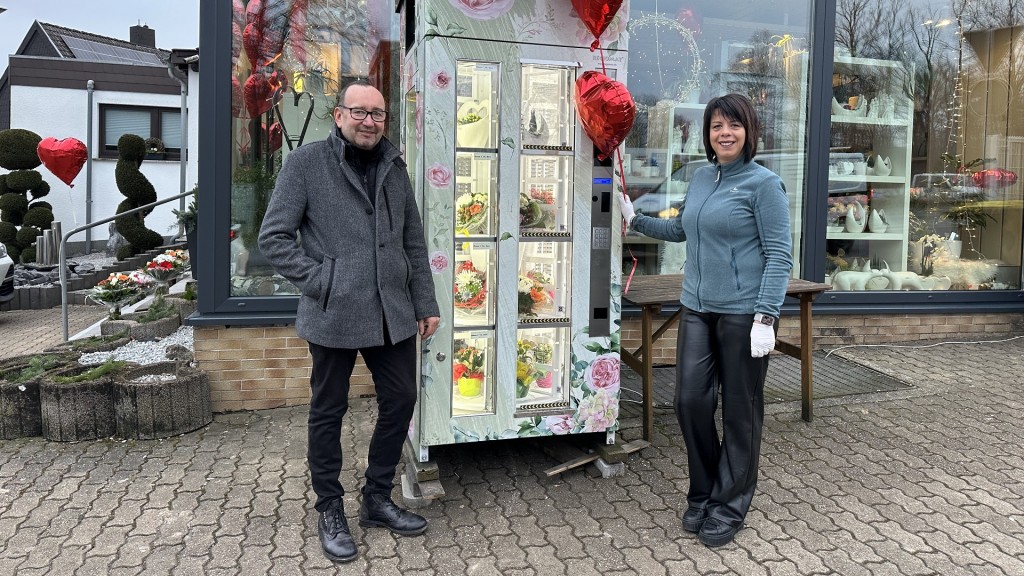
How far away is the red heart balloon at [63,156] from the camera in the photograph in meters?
10.2

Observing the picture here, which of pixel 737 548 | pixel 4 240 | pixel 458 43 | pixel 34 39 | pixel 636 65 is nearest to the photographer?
pixel 737 548

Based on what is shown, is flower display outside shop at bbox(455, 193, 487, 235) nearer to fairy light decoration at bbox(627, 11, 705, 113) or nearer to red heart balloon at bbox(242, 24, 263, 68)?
red heart balloon at bbox(242, 24, 263, 68)

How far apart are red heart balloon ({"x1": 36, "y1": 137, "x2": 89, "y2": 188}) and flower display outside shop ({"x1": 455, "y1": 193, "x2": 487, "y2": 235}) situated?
9.24 meters

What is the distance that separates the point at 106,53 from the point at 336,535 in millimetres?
23561

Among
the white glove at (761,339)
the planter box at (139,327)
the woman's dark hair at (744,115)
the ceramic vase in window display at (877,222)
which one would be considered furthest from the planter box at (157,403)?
the ceramic vase in window display at (877,222)

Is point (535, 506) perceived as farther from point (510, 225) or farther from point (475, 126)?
point (475, 126)

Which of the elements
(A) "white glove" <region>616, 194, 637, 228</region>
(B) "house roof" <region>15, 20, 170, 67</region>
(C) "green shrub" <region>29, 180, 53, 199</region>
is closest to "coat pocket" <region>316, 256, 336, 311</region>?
(A) "white glove" <region>616, 194, 637, 228</region>

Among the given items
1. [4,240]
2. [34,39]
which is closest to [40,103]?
[4,240]

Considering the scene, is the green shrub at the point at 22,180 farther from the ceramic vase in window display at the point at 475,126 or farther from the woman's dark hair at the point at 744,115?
the woman's dark hair at the point at 744,115

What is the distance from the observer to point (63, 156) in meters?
10.3

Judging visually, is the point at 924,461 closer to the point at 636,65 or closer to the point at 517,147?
the point at 517,147

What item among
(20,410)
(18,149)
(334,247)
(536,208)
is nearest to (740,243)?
(536,208)

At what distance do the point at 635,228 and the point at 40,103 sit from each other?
16992 mm

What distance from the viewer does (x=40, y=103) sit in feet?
52.3
